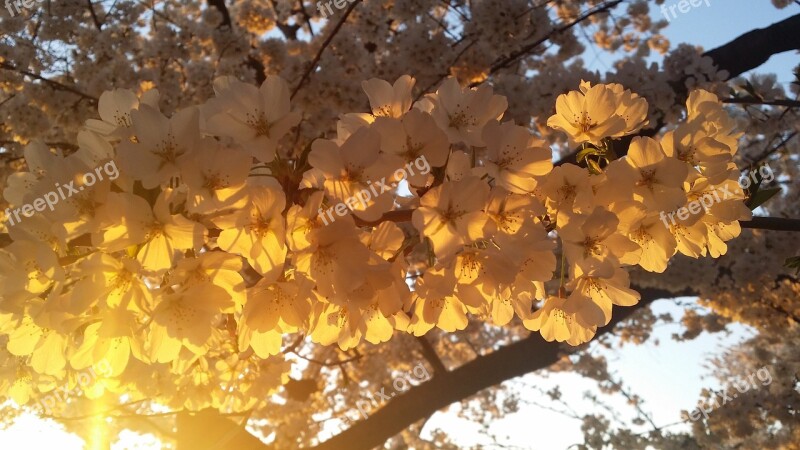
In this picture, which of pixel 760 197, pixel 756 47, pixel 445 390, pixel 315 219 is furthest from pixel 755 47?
pixel 315 219

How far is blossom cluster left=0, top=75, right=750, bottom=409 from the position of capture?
0.96m

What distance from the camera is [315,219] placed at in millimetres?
994

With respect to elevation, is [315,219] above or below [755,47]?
below

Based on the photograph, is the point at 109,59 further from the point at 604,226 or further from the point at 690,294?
the point at 690,294

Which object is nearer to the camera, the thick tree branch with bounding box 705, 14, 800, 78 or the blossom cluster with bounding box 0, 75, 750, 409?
the blossom cluster with bounding box 0, 75, 750, 409

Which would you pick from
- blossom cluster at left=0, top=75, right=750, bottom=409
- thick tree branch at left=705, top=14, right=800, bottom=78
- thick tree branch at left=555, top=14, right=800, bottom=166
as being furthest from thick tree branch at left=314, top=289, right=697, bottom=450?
blossom cluster at left=0, top=75, right=750, bottom=409

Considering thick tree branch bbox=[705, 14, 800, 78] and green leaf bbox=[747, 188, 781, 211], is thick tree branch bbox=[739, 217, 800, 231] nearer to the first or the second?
green leaf bbox=[747, 188, 781, 211]

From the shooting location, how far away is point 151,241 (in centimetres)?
98

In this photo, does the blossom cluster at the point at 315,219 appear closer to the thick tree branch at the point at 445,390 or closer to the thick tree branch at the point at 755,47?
the thick tree branch at the point at 755,47

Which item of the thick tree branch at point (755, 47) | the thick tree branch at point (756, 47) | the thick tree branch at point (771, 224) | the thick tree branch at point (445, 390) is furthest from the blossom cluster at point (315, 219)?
the thick tree branch at point (445, 390)

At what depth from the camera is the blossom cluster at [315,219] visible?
3.16 feet

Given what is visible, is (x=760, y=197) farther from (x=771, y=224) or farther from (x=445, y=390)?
(x=445, y=390)

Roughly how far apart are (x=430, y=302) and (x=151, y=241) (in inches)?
21.2

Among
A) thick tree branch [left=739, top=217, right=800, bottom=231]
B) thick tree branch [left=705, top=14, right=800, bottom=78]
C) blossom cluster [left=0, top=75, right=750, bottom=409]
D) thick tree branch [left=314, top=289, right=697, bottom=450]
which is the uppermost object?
thick tree branch [left=705, top=14, right=800, bottom=78]
